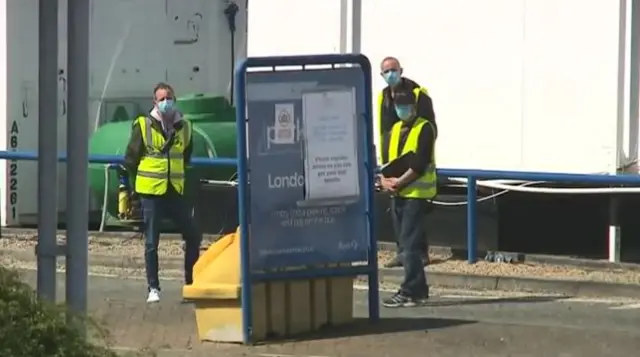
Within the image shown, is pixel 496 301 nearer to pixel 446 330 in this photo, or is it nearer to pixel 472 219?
pixel 472 219

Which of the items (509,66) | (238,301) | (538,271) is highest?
(509,66)

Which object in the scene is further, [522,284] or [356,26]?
[356,26]

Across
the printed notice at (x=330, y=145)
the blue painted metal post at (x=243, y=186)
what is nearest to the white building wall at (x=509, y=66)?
the printed notice at (x=330, y=145)

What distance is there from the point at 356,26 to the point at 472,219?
2.94m

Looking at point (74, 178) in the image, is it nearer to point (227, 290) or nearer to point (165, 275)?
point (227, 290)

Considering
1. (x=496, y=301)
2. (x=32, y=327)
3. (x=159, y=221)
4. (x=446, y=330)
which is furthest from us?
(x=496, y=301)

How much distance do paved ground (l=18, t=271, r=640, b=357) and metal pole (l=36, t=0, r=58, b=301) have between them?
218 centimetres

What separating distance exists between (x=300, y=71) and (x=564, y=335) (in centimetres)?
248

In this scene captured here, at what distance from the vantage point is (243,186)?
9375mm

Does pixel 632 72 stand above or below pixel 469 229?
above

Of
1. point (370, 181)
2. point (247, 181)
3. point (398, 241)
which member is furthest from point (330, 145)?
point (398, 241)

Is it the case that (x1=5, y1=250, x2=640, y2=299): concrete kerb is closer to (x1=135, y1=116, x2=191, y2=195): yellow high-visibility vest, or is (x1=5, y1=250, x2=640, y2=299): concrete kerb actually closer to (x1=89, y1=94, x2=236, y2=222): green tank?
(x1=135, y1=116, x2=191, y2=195): yellow high-visibility vest

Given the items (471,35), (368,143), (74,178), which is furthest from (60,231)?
(74,178)

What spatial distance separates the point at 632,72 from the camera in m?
13.8
